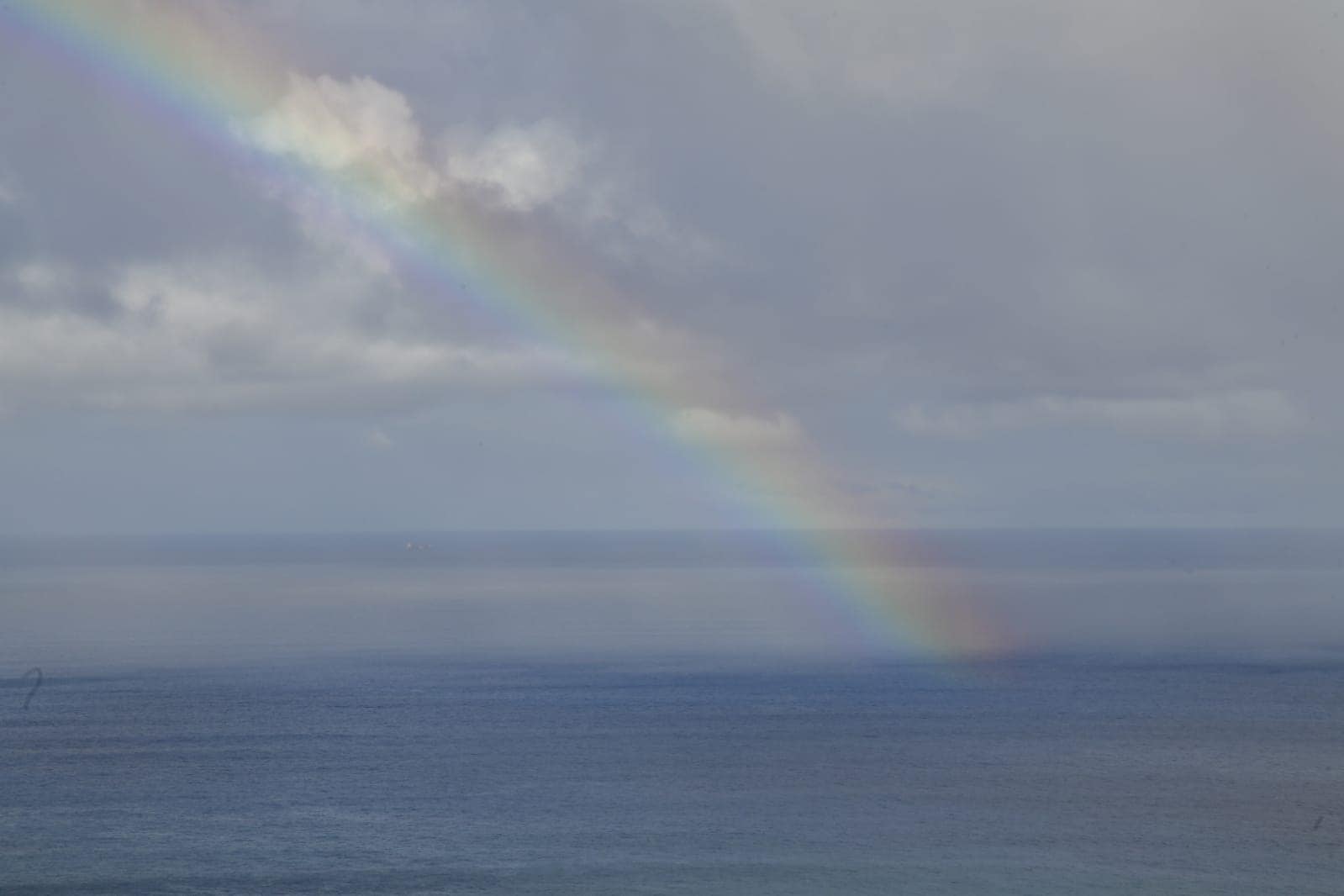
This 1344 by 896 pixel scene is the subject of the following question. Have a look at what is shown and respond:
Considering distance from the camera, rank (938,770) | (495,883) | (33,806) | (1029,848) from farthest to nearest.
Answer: (938,770) < (33,806) < (1029,848) < (495,883)

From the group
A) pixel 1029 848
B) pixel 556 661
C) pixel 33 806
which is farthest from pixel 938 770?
pixel 556 661

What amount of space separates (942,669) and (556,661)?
36654mm

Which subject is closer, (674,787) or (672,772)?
(674,787)

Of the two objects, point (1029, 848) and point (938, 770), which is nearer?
point (1029, 848)

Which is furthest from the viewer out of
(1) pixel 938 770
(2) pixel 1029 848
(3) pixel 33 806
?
(1) pixel 938 770

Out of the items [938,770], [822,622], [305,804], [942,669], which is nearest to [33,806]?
[305,804]

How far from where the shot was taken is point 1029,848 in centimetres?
6531

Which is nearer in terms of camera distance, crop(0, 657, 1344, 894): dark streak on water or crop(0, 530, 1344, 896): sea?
crop(0, 657, 1344, 894): dark streak on water

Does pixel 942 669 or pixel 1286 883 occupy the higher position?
pixel 942 669

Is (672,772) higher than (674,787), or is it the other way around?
(672,772)

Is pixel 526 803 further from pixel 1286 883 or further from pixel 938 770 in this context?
pixel 1286 883

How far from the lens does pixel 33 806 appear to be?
237ft

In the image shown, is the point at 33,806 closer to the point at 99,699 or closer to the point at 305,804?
the point at 305,804

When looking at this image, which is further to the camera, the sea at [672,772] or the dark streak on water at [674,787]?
the sea at [672,772]
